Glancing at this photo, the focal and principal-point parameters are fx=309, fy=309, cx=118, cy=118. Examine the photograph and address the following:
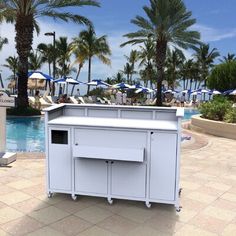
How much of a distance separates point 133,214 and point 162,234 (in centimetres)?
59

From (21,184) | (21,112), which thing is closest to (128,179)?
(21,184)

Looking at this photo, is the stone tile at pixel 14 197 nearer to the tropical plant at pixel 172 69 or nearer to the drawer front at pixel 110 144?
the drawer front at pixel 110 144

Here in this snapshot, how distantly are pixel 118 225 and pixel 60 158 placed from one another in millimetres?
1167

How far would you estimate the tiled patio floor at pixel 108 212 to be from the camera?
3.53 meters

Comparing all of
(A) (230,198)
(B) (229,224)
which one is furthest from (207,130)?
(B) (229,224)

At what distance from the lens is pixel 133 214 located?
13.0ft

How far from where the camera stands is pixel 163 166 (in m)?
3.90

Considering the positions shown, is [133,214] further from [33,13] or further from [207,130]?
[33,13]

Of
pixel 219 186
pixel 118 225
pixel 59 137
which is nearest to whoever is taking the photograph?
pixel 118 225

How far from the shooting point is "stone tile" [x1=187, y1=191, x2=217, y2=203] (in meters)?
4.56

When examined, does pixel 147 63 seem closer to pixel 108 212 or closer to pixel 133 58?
pixel 133 58

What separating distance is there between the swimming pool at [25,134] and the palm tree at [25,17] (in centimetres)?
193

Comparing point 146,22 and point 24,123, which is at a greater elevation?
point 146,22

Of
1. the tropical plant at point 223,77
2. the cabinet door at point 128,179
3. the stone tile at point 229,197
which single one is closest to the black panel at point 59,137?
the cabinet door at point 128,179
